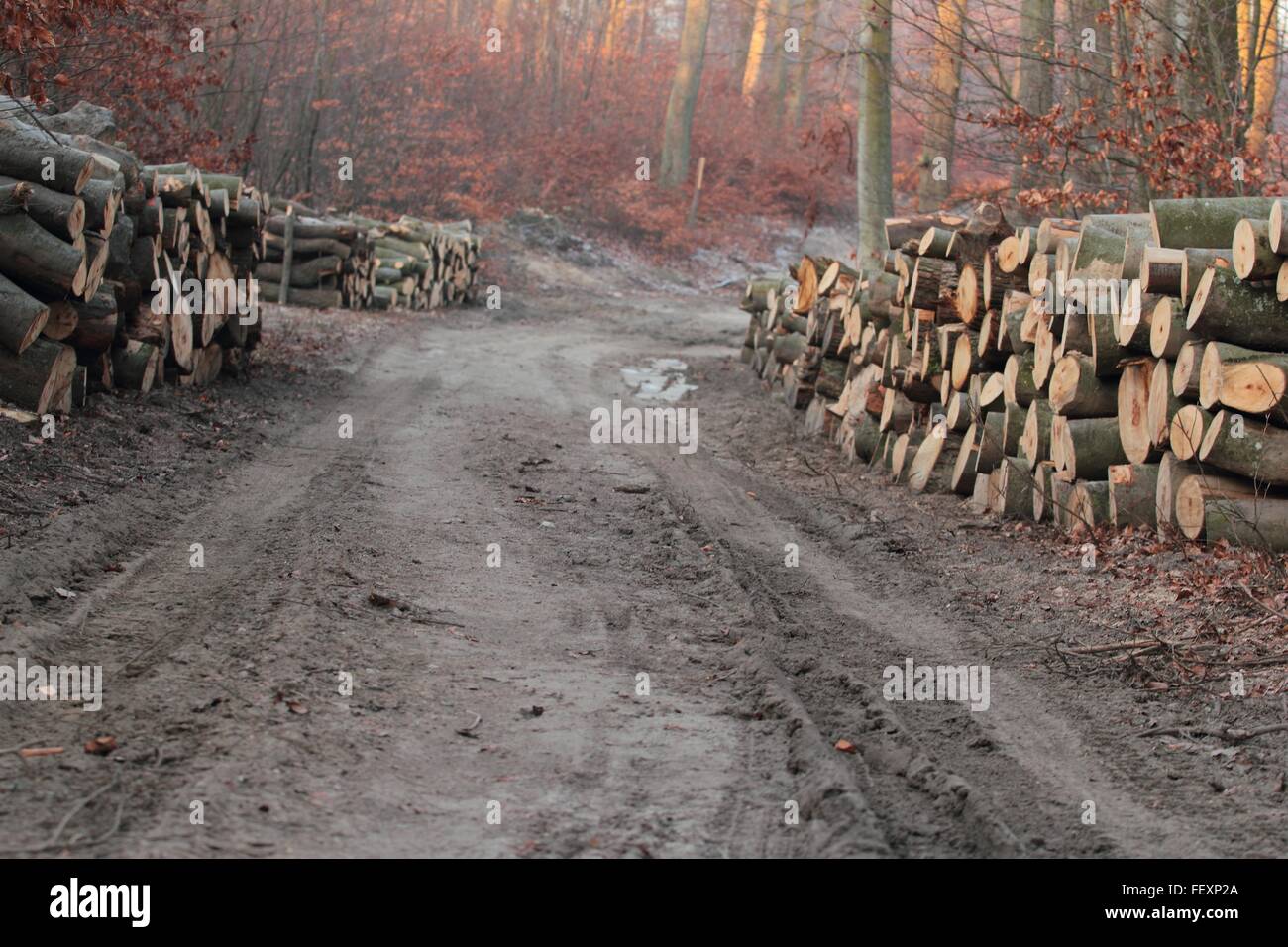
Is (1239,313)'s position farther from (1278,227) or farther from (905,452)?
(905,452)

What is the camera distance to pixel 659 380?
18.2 meters

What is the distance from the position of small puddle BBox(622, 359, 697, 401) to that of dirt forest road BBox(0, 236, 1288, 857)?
6.32 metres

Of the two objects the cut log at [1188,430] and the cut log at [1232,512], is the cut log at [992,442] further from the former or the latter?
the cut log at [1232,512]

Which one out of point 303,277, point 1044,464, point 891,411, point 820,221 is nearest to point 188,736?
point 1044,464

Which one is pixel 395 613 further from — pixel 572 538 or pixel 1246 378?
pixel 1246 378

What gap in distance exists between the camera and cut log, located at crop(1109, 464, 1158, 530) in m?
8.02

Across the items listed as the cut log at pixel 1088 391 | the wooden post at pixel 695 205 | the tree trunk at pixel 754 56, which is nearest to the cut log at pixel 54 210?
the cut log at pixel 1088 391

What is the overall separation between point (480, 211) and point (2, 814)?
107ft

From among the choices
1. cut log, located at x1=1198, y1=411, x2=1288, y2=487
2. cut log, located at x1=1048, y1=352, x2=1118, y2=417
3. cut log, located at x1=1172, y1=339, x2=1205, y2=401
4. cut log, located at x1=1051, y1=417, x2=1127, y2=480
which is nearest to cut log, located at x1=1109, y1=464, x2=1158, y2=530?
cut log, located at x1=1051, y1=417, x2=1127, y2=480

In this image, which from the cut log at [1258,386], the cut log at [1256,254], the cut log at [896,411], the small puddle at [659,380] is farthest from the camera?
the small puddle at [659,380]

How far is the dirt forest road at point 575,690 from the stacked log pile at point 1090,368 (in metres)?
0.63

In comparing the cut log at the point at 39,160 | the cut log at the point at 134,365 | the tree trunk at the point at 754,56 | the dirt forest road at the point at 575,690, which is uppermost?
the tree trunk at the point at 754,56

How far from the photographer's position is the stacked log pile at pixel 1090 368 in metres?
A: 7.25

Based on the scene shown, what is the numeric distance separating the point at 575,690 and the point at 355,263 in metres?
18.2
